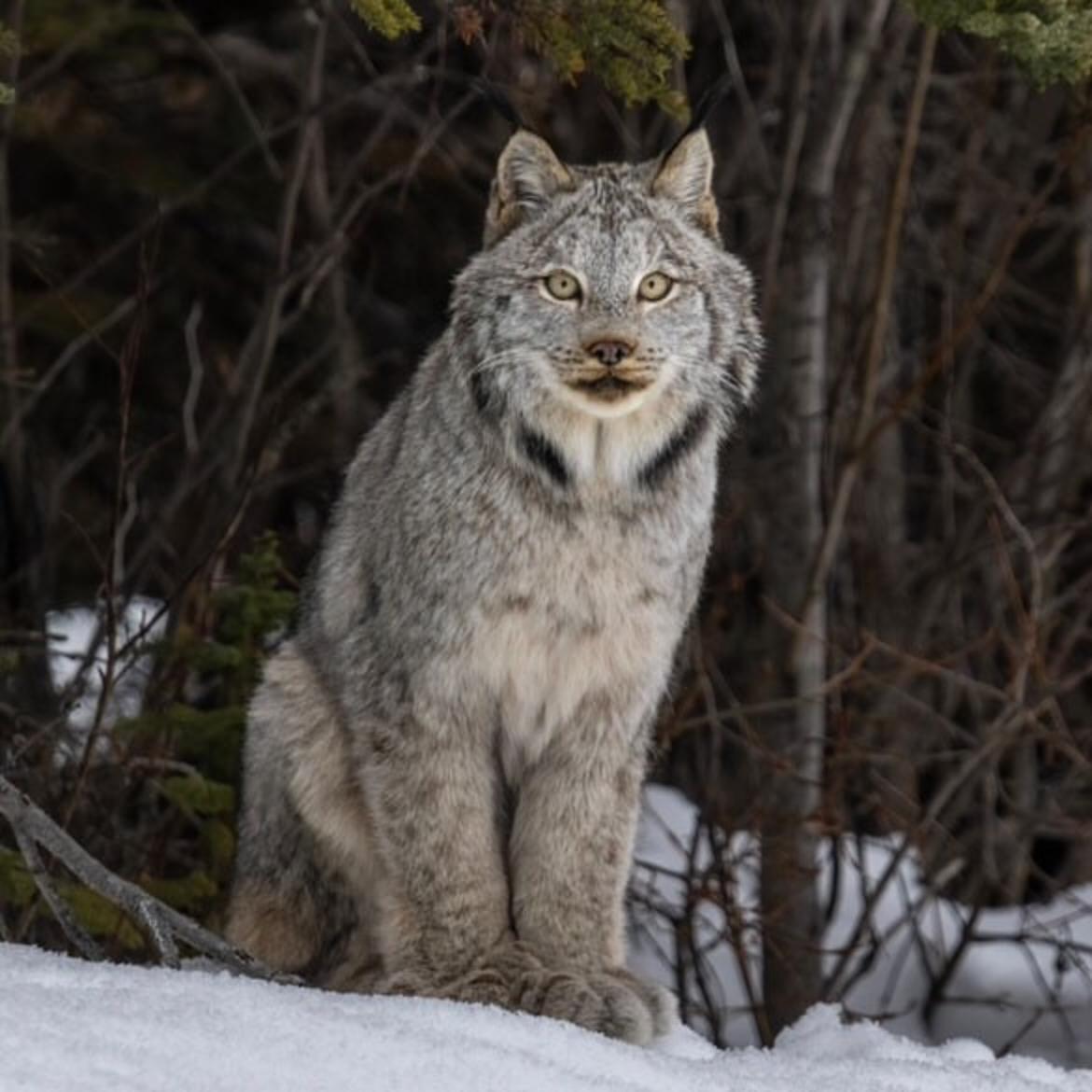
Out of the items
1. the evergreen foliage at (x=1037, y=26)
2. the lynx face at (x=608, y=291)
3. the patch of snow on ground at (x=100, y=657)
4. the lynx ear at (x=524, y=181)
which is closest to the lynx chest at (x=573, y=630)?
the lynx face at (x=608, y=291)

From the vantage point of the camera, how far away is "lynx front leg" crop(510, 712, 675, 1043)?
4.90 metres

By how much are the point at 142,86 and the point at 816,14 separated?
9.25 ft

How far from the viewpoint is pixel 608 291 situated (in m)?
4.75

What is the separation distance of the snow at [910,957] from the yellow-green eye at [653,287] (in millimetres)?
2300

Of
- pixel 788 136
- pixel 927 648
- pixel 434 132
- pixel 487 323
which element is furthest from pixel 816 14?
pixel 487 323

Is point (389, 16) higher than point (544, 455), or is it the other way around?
point (389, 16)

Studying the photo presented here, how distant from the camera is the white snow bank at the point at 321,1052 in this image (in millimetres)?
3371

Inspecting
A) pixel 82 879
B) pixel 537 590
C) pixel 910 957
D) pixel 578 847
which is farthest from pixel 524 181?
pixel 910 957

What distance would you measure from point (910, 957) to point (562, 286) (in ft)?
12.8

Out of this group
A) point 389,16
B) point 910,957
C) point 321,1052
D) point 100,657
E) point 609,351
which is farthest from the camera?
point 910,957

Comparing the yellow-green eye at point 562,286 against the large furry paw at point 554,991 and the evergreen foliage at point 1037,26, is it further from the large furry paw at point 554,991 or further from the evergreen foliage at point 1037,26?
the large furry paw at point 554,991

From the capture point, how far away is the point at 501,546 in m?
4.79

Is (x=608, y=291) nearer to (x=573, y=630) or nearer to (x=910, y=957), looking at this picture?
(x=573, y=630)

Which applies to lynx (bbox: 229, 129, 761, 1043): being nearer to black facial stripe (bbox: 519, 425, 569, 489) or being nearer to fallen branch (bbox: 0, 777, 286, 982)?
black facial stripe (bbox: 519, 425, 569, 489)
